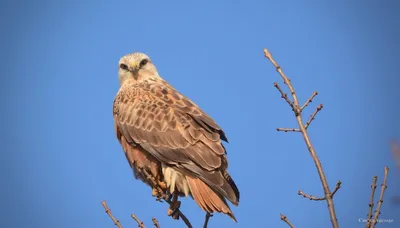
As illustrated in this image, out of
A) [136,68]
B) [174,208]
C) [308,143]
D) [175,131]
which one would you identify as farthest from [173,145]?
[308,143]

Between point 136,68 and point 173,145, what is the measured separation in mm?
1789

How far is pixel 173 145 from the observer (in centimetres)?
649

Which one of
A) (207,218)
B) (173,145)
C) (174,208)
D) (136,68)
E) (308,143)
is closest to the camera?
(308,143)

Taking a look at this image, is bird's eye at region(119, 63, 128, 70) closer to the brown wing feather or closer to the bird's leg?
the brown wing feather

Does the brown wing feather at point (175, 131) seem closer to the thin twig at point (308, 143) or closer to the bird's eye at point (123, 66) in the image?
the bird's eye at point (123, 66)

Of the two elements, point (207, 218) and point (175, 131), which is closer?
point (207, 218)

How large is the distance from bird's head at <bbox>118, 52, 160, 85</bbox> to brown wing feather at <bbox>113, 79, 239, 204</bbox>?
51cm

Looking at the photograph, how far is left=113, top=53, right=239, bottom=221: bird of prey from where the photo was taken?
19.5 feet

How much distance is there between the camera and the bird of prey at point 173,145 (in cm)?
596

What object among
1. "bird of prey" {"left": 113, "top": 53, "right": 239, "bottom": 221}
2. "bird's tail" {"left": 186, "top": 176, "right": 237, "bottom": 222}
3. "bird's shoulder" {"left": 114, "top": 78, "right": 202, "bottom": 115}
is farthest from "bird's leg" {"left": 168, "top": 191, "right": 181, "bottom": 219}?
"bird's shoulder" {"left": 114, "top": 78, "right": 202, "bottom": 115}

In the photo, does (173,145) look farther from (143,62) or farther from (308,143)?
(308,143)

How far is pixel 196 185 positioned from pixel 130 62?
2.55 meters

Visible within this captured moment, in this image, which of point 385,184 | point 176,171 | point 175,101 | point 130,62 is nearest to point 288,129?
point 385,184

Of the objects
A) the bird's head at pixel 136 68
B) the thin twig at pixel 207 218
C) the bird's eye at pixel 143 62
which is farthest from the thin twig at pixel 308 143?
the bird's eye at pixel 143 62
